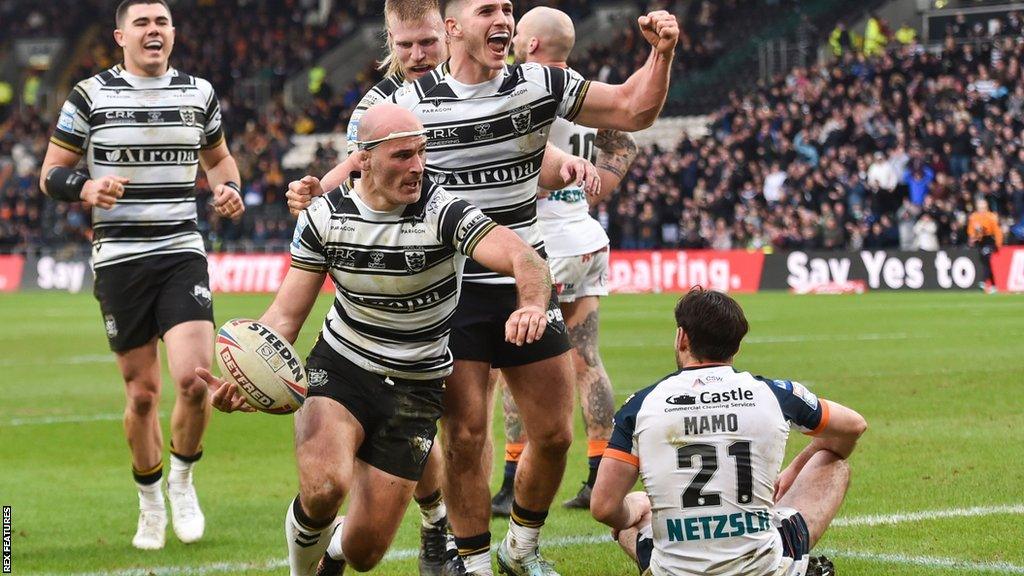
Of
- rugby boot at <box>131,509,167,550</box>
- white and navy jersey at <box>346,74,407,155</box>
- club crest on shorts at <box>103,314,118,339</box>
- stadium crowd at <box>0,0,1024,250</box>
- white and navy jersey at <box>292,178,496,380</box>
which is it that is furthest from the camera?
stadium crowd at <box>0,0,1024,250</box>

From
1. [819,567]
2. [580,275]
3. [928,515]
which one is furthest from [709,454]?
[580,275]

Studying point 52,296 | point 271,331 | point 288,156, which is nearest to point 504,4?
point 271,331

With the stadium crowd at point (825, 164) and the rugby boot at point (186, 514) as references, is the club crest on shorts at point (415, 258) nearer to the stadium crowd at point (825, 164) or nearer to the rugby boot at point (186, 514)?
the rugby boot at point (186, 514)

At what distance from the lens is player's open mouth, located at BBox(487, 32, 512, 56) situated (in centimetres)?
633

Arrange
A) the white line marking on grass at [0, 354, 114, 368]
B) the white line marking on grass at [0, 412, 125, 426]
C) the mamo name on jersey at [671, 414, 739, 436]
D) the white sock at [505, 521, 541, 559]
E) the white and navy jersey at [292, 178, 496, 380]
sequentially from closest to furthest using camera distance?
the mamo name on jersey at [671, 414, 739, 436] < the white and navy jersey at [292, 178, 496, 380] < the white sock at [505, 521, 541, 559] < the white line marking on grass at [0, 412, 125, 426] < the white line marking on grass at [0, 354, 114, 368]

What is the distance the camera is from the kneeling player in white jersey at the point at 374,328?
19.0 feet

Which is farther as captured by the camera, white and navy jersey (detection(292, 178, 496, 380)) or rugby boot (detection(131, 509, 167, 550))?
rugby boot (detection(131, 509, 167, 550))

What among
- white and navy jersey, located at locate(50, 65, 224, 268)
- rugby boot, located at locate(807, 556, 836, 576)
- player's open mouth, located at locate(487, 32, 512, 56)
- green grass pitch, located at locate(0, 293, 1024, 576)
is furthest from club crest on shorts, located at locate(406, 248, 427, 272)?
white and navy jersey, located at locate(50, 65, 224, 268)

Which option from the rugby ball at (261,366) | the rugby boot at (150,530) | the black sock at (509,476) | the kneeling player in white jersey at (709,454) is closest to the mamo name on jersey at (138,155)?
the rugby boot at (150,530)

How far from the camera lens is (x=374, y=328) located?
6047mm

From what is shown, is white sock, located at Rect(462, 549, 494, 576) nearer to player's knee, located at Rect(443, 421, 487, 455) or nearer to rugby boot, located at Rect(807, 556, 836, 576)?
player's knee, located at Rect(443, 421, 487, 455)

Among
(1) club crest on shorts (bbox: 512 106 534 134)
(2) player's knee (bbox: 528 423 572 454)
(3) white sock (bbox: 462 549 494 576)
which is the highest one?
(1) club crest on shorts (bbox: 512 106 534 134)

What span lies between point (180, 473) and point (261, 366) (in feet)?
8.20

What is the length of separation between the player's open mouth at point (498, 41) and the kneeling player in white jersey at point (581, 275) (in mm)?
2016
